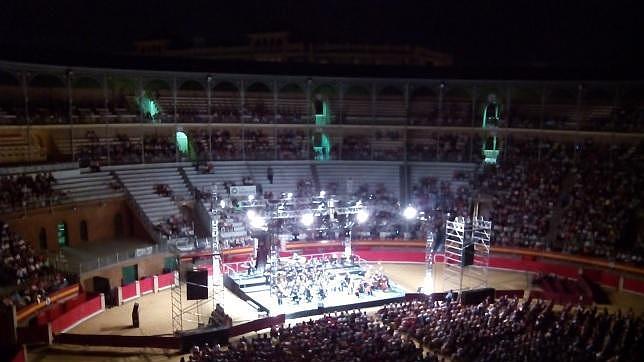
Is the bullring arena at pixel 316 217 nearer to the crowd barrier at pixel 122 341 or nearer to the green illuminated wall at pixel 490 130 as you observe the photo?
the crowd barrier at pixel 122 341

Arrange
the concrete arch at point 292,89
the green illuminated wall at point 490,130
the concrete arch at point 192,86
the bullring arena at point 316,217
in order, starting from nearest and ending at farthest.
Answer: the bullring arena at point 316,217, the green illuminated wall at point 490,130, the concrete arch at point 192,86, the concrete arch at point 292,89

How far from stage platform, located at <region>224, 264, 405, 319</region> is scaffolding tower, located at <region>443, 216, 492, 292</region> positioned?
344 centimetres

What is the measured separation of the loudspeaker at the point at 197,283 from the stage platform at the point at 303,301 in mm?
4610

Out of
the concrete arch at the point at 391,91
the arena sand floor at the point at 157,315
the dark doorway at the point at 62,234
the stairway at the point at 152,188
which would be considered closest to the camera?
the arena sand floor at the point at 157,315

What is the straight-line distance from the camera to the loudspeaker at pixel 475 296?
88.8 ft

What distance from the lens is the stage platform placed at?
90.4ft

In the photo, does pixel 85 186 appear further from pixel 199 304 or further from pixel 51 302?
pixel 199 304

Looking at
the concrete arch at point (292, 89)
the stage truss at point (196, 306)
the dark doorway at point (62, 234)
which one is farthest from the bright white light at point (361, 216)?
the dark doorway at point (62, 234)

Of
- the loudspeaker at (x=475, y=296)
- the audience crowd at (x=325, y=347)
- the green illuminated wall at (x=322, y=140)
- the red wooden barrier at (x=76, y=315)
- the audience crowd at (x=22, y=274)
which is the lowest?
the red wooden barrier at (x=76, y=315)

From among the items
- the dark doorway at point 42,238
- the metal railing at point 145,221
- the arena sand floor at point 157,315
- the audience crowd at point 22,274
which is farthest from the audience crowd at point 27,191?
the arena sand floor at point 157,315

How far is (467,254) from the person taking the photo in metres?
27.4

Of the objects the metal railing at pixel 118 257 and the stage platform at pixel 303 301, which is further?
the metal railing at pixel 118 257

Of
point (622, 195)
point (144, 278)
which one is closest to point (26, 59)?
point (144, 278)

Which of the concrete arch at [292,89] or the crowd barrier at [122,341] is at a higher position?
the concrete arch at [292,89]
